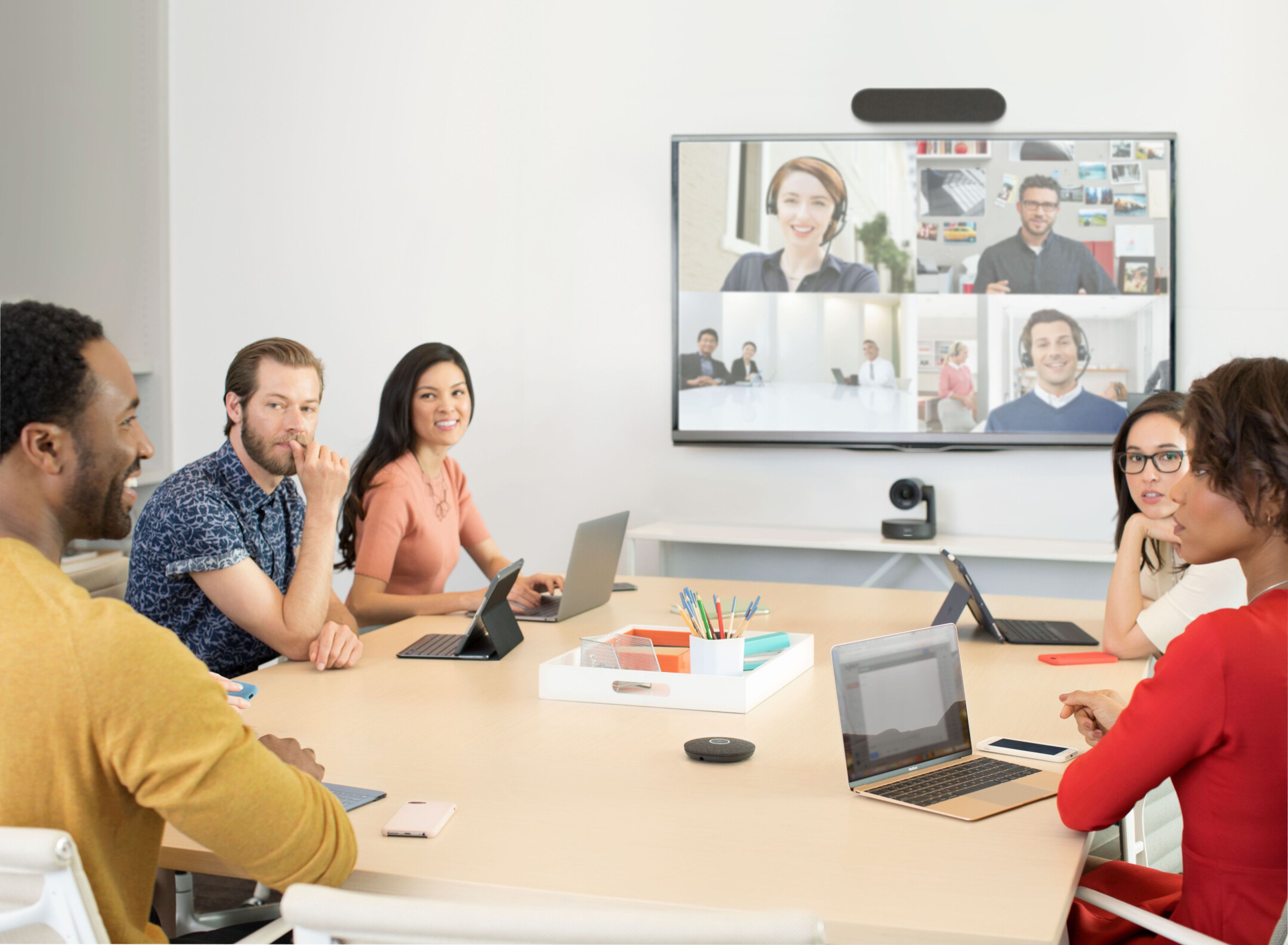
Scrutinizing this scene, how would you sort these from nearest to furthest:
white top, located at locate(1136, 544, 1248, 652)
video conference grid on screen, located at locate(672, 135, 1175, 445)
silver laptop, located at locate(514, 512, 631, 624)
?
1. white top, located at locate(1136, 544, 1248, 652)
2. silver laptop, located at locate(514, 512, 631, 624)
3. video conference grid on screen, located at locate(672, 135, 1175, 445)

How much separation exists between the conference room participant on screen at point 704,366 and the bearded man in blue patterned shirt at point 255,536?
2.17 meters

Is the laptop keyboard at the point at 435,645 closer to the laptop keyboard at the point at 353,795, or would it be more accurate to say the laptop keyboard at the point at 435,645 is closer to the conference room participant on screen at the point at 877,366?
the laptop keyboard at the point at 353,795

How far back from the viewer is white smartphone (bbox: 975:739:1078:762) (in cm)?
161

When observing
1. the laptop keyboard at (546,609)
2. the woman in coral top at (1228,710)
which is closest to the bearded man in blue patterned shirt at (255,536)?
the laptop keyboard at (546,609)

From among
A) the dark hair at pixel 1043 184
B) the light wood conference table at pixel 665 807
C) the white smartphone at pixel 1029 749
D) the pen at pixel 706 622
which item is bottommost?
the light wood conference table at pixel 665 807

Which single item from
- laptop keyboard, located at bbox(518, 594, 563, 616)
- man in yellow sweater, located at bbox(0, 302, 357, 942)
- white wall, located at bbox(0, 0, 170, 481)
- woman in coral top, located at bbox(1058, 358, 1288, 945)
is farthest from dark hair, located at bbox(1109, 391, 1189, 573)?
white wall, located at bbox(0, 0, 170, 481)

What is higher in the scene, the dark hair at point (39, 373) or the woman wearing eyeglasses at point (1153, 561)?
the dark hair at point (39, 373)

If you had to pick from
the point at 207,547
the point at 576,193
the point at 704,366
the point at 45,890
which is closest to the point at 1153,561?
the point at 207,547

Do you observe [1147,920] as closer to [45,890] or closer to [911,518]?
[45,890]

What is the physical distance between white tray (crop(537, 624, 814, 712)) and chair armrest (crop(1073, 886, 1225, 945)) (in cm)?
62

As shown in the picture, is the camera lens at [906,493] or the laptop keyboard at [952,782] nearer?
the laptop keyboard at [952,782]

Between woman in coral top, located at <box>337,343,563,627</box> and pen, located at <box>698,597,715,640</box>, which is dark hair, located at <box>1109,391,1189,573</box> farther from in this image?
woman in coral top, located at <box>337,343,563,627</box>

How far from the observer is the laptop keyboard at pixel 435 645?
2.30m

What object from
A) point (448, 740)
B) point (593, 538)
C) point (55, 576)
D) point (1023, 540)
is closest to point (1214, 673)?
point (448, 740)
